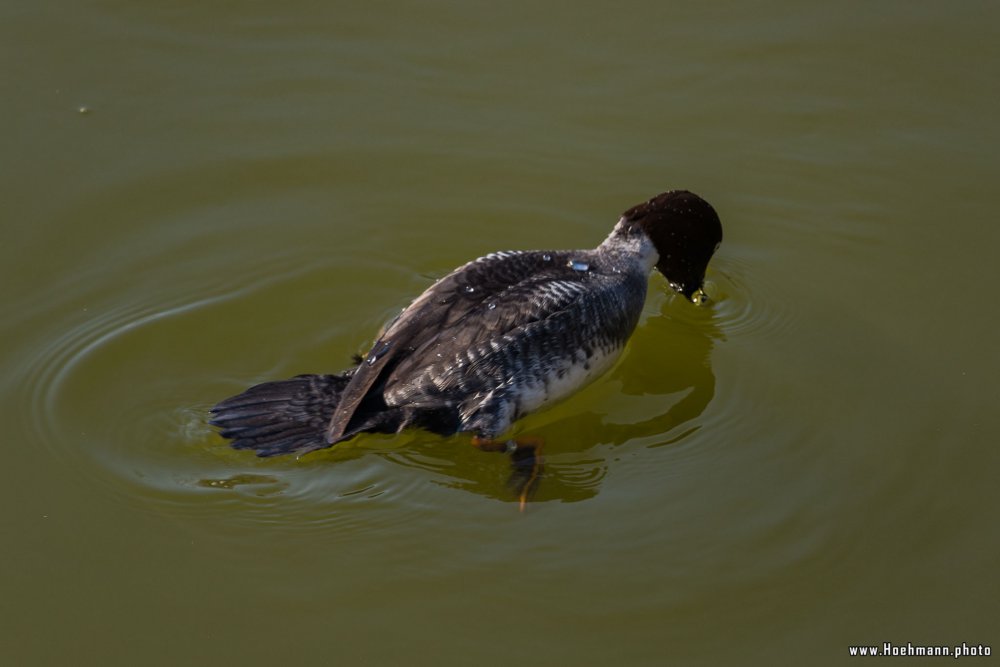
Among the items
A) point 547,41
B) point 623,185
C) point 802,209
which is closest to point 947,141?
point 802,209

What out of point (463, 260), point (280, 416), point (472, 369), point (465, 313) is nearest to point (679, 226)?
point (463, 260)

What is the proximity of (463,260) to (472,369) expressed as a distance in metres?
1.62

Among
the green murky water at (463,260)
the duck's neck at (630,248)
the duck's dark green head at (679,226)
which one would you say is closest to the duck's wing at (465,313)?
the green murky water at (463,260)

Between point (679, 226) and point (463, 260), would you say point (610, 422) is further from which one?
point (463, 260)

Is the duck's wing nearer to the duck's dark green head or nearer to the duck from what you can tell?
the duck

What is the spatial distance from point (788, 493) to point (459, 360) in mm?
1847

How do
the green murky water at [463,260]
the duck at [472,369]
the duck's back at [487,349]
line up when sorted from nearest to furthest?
the green murky water at [463,260], the duck at [472,369], the duck's back at [487,349]

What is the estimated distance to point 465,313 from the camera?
6.81 metres

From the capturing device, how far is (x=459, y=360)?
6.63 m

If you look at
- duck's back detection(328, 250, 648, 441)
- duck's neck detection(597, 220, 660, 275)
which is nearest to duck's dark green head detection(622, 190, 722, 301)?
duck's neck detection(597, 220, 660, 275)

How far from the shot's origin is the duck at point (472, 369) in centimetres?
647

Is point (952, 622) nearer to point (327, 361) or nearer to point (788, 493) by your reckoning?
point (788, 493)

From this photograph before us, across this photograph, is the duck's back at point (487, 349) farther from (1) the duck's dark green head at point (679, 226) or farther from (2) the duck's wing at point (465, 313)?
(1) the duck's dark green head at point (679, 226)

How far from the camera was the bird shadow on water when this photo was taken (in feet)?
21.8
